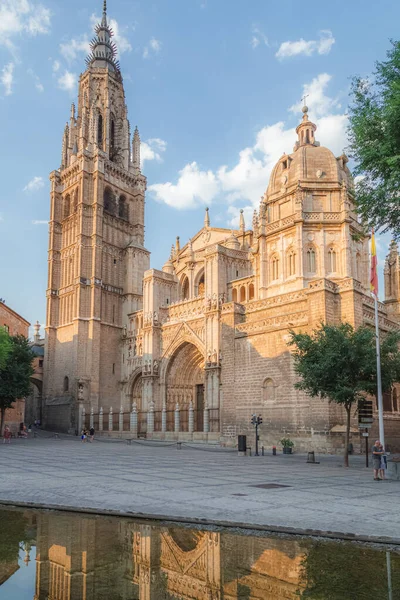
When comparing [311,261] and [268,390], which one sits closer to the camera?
[268,390]

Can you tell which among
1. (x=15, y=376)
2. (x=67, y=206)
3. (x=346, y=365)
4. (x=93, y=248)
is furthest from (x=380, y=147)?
(x=67, y=206)

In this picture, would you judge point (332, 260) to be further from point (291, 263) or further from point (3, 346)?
point (3, 346)

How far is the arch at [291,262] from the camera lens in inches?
1425

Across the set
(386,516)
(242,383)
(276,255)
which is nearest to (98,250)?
(276,255)

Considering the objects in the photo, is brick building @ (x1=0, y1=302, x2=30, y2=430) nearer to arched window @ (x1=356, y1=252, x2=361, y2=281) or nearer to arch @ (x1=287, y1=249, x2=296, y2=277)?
arch @ (x1=287, y1=249, x2=296, y2=277)

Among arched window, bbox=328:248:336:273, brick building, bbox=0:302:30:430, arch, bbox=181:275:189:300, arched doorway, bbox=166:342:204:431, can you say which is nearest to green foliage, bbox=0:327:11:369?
brick building, bbox=0:302:30:430

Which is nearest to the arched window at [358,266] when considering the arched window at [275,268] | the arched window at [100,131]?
the arched window at [275,268]

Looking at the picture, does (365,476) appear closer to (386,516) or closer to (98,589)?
(386,516)

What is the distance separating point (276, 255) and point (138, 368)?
56.7 ft

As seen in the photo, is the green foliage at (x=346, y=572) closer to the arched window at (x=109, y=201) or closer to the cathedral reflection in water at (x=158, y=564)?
the cathedral reflection in water at (x=158, y=564)

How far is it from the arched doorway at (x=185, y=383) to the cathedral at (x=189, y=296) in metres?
0.09

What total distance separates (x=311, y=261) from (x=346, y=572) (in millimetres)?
31227

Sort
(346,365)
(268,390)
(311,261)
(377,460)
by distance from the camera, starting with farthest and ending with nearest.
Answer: (311,261), (268,390), (346,365), (377,460)

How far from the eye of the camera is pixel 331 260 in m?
35.9
